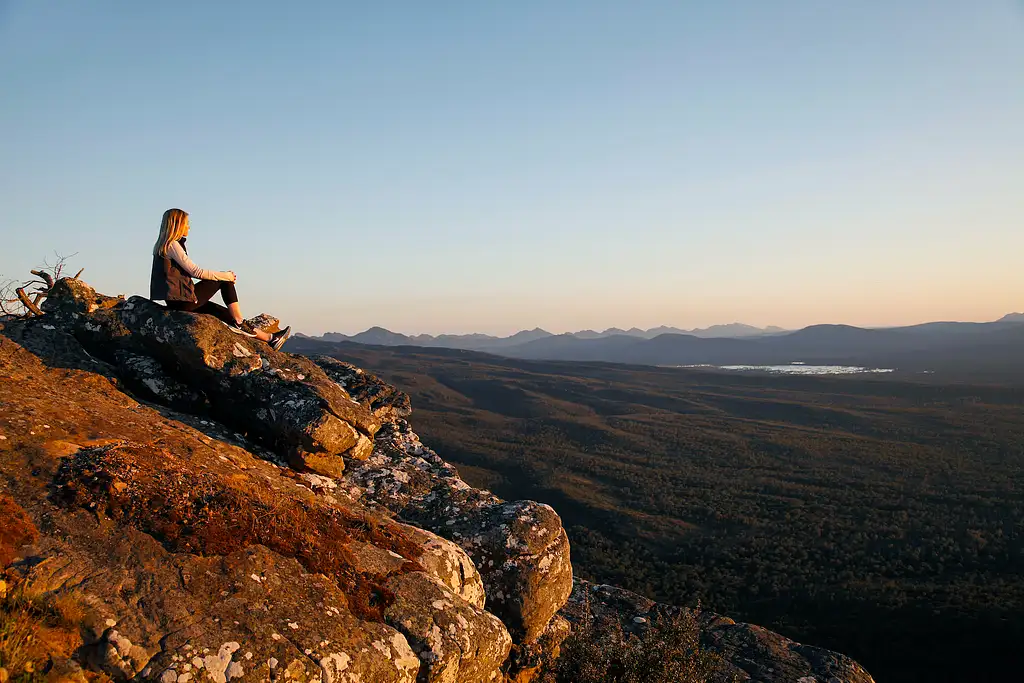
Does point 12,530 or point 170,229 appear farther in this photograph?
point 170,229

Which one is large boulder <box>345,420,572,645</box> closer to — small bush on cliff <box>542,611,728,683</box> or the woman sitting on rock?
small bush on cliff <box>542,611,728,683</box>

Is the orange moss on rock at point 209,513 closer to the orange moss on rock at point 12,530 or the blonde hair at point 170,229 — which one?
the orange moss on rock at point 12,530

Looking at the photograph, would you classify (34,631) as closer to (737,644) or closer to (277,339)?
(277,339)

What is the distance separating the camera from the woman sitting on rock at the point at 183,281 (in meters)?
7.58

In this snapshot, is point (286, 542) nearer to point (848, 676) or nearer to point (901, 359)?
point (848, 676)

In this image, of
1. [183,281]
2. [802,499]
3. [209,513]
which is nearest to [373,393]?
[183,281]

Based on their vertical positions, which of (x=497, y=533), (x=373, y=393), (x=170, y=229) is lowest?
(x=497, y=533)

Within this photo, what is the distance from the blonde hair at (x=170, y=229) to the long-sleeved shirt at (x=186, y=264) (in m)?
0.07

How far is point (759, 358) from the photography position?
163 m

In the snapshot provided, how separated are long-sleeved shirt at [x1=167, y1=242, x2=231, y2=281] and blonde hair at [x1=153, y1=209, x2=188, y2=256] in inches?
2.7

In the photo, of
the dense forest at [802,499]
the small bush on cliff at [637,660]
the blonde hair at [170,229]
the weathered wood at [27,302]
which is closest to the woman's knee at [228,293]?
the blonde hair at [170,229]

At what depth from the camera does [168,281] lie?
308 inches

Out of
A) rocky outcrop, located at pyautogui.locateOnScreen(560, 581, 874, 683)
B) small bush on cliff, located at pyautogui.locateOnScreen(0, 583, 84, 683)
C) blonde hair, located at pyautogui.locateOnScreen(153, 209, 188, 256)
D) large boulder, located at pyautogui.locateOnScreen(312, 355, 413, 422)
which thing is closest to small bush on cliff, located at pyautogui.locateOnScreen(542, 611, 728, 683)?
rocky outcrop, located at pyautogui.locateOnScreen(560, 581, 874, 683)

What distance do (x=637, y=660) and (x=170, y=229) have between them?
8.25 m
